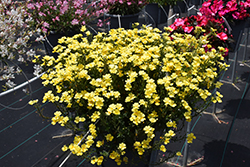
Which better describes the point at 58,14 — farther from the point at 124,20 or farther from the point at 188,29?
the point at 188,29

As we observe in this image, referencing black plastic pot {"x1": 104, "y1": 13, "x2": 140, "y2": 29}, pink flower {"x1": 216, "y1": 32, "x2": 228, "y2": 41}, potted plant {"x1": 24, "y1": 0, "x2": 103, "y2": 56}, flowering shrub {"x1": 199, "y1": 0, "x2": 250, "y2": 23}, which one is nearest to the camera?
pink flower {"x1": 216, "y1": 32, "x2": 228, "y2": 41}

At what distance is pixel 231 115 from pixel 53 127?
6.58 ft

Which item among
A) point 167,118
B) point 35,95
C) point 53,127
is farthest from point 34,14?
point 167,118

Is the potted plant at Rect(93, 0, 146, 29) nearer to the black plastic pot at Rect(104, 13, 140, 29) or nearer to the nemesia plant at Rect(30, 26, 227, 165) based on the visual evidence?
the black plastic pot at Rect(104, 13, 140, 29)

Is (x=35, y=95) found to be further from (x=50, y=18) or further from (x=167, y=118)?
(x=167, y=118)

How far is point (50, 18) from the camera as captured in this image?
9.64 ft

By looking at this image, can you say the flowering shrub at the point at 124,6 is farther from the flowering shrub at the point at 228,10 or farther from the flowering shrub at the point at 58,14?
the flowering shrub at the point at 228,10

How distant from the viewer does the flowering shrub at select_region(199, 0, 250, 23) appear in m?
2.00

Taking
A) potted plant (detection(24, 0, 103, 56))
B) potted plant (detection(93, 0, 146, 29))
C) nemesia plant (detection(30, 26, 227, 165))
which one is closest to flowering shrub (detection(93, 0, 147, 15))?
potted plant (detection(93, 0, 146, 29))

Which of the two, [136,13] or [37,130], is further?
[136,13]

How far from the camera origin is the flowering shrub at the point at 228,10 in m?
2.00

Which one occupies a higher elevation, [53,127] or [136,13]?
[136,13]

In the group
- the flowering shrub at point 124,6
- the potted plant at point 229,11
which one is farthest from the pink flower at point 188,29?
the flowering shrub at point 124,6

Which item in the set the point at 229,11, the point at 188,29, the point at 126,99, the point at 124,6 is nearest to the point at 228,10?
the point at 229,11
